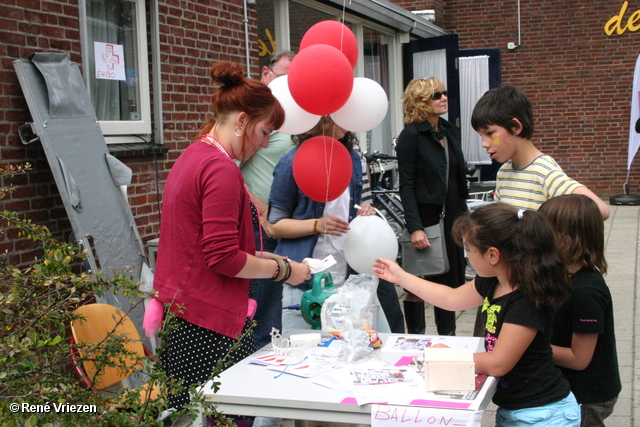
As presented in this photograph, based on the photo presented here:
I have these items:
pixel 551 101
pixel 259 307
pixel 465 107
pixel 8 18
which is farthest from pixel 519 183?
pixel 551 101

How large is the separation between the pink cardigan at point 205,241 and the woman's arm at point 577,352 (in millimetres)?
1104

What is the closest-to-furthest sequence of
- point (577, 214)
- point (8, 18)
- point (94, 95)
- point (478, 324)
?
point (577, 214)
point (478, 324)
point (8, 18)
point (94, 95)

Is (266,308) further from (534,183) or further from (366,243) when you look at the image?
(534,183)

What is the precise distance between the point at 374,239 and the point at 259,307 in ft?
2.29

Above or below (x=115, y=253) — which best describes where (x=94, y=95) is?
above

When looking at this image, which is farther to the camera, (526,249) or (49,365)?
(526,249)

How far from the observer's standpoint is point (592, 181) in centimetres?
1334

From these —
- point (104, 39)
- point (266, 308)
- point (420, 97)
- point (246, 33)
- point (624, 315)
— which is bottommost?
point (624, 315)

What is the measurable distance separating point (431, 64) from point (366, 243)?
25.0 ft

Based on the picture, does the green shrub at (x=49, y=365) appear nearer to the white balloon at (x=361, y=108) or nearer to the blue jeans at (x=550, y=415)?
the blue jeans at (x=550, y=415)

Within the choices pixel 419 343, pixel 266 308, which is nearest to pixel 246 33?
pixel 266 308

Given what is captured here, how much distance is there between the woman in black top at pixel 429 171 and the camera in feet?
13.8

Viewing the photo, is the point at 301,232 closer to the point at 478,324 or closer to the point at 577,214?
the point at 478,324

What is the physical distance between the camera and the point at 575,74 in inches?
519
